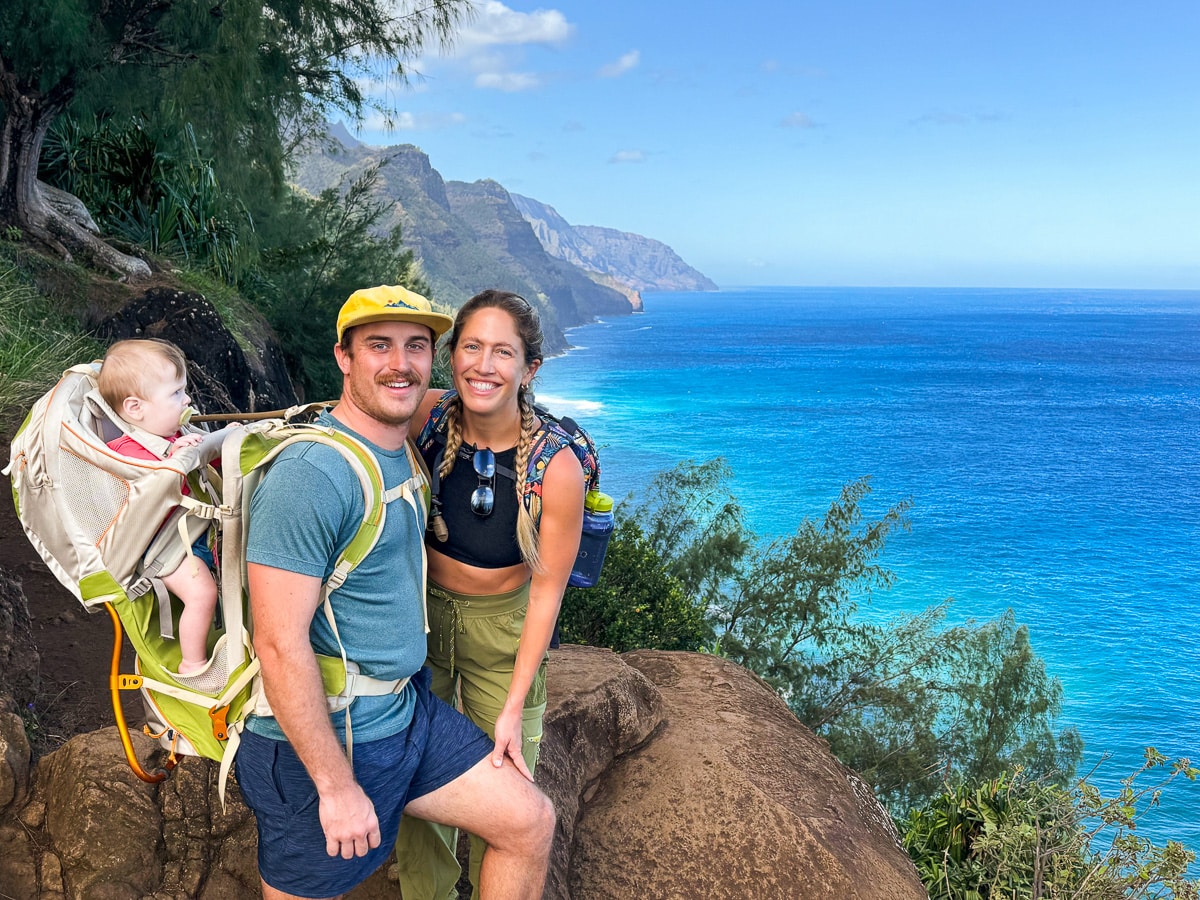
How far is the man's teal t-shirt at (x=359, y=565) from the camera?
7.39 ft

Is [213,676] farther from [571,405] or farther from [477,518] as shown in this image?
[571,405]

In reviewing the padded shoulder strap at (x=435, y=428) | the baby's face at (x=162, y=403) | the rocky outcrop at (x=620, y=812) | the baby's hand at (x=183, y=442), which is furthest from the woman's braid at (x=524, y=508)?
the rocky outcrop at (x=620, y=812)

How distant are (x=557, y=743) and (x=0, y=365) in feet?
17.3

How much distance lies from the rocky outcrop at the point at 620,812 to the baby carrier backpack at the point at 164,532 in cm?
105

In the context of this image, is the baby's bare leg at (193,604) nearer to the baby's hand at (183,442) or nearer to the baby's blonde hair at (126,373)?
the baby's hand at (183,442)

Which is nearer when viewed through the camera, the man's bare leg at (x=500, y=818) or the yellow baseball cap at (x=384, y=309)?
the yellow baseball cap at (x=384, y=309)

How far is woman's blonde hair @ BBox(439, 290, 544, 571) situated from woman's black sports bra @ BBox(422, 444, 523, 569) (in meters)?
0.03

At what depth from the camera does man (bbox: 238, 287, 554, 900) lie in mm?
2275

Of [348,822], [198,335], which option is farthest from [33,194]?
[348,822]

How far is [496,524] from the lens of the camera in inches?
113

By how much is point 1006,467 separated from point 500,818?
6747 centimetres

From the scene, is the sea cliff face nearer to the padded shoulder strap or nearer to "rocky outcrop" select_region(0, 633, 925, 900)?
"rocky outcrop" select_region(0, 633, 925, 900)

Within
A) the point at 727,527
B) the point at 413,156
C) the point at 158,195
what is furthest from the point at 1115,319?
the point at 158,195

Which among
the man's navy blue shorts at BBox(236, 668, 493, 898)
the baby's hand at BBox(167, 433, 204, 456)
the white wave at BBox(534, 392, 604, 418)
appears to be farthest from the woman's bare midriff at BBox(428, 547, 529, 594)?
the white wave at BBox(534, 392, 604, 418)
